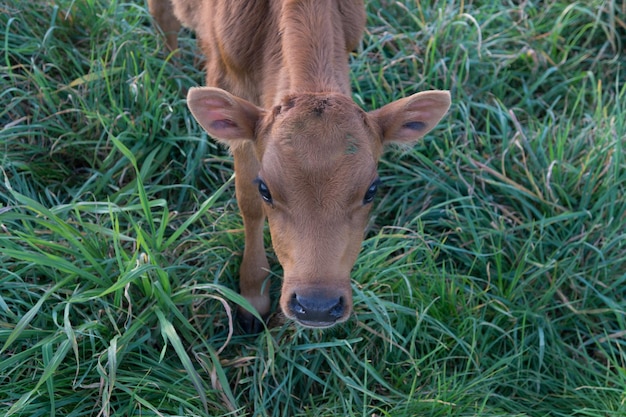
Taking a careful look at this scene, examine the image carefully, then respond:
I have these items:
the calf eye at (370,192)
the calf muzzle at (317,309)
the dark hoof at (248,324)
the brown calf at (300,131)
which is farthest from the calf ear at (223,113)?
the dark hoof at (248,324)

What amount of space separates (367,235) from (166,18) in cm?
240

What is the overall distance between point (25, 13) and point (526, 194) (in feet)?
13.2

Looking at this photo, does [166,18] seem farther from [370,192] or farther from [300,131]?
[370,192]

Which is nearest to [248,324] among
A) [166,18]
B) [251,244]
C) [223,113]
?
[251,244]

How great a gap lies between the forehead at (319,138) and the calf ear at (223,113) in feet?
0.79

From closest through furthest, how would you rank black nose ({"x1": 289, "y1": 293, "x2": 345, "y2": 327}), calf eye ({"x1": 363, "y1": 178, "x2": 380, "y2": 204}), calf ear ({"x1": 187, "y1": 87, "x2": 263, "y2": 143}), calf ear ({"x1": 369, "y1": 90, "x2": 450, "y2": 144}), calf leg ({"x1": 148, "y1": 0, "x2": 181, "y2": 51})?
black nose ({"x1": 289, "y1": 293, "x2": 345, "y2": 327})
calf eye ({"x1": 363, "y1": 178, "x2": 380, "y2": 204})
calf ear ({"x1": 187, "y1": 87, "x2": 263, "y2": 143})
calf ear ({"x1": 369, "y1": 90, "x2": 450, "y2": 144})
calf leg ({"x1": 148, "y1": 0, "x2": 181, "y2": 51})

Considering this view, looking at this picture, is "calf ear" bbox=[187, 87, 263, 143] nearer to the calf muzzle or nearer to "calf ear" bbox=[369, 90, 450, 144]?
"calf ear" bbox=[369, 90, 450, 144]

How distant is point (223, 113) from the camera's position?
3736mm

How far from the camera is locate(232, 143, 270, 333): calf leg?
4480mm

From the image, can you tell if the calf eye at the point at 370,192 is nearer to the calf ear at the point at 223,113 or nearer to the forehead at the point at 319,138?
the forehead at the point at 319,138

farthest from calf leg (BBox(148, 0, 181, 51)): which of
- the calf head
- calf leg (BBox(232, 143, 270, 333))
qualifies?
the calf head

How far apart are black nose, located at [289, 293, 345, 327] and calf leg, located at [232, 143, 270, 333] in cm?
112

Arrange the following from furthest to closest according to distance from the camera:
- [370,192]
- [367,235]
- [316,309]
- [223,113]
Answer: [367,235], [223,113], [370,192], [316,309]

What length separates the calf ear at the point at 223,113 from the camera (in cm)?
363
